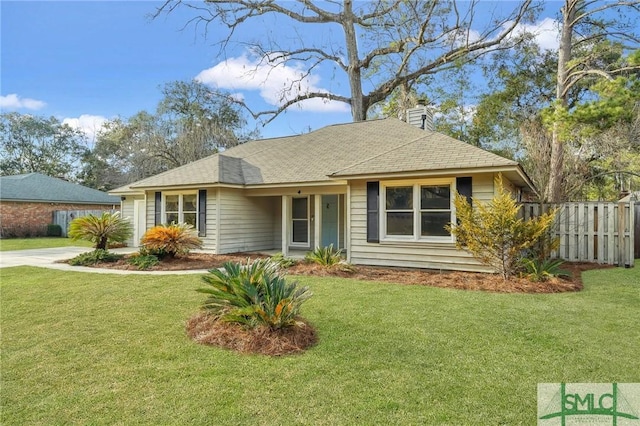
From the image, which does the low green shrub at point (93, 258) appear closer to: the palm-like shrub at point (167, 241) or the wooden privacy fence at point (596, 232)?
the palm-like shrub at point (167, 241)

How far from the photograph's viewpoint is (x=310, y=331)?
4316 millimetres

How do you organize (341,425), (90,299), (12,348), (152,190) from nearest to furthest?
(341,425), (12,348), (90,299), (152,190)

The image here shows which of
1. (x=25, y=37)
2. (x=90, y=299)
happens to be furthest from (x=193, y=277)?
(x=25, y=37)

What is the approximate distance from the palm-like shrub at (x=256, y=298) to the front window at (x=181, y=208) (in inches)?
333

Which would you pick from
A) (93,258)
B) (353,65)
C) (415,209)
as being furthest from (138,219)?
(353,65)

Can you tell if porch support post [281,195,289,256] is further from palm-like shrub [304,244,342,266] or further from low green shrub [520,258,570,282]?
low green shrub [520,258,570,282]

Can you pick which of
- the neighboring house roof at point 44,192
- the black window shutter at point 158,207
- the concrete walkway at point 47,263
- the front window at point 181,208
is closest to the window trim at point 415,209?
the concrete walkway at point 47,263

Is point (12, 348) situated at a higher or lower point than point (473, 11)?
lower

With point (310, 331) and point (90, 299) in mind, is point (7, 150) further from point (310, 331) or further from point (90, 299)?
point (310, 331)

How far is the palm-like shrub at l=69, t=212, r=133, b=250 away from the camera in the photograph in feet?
36.9

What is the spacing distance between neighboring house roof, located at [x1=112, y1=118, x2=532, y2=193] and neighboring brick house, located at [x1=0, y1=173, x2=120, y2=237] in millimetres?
9663

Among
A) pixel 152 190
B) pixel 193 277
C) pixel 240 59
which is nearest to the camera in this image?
pixel 193 277

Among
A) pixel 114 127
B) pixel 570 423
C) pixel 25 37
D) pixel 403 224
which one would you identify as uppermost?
pixel 114 127

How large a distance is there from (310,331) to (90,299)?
4.19m
